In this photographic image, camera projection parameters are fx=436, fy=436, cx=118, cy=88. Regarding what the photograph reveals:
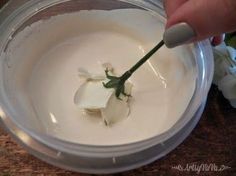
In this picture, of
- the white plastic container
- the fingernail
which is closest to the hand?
the fingernail

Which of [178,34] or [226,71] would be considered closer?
[178,34]

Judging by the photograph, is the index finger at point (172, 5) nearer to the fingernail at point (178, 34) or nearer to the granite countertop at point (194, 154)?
the fingernail at point (178, 34)

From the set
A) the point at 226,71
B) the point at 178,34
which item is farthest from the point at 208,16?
the point at 226,71

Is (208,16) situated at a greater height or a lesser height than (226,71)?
greater

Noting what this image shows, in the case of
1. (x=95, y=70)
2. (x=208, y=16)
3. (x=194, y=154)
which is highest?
(x=208, y=16)

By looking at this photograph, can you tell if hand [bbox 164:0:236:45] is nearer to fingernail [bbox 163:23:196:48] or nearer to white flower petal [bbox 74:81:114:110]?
fingernail [bbox 163:23:196:48]

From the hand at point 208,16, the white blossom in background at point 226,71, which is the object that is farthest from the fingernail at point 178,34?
the white blossom in background at point 226,71

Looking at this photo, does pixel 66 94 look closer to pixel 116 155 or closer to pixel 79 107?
pixel 79 107

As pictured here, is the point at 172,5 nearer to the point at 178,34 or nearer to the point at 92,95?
the point at 178,34
